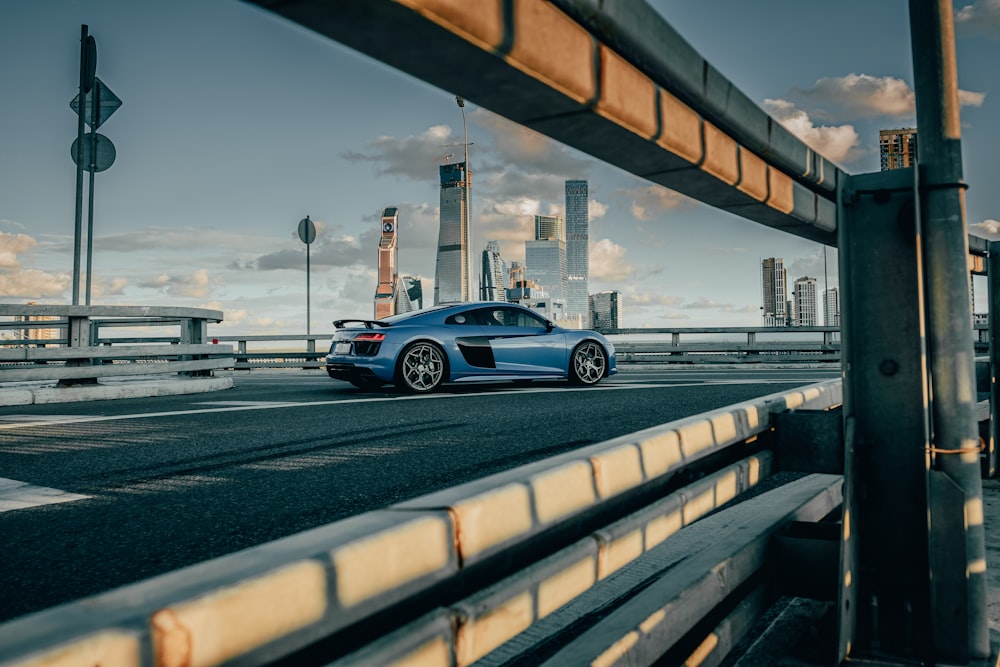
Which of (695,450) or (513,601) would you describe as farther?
(695,450)

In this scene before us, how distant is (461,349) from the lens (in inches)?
410

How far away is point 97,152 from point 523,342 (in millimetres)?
8862

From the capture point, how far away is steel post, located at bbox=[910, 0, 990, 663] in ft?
7.45

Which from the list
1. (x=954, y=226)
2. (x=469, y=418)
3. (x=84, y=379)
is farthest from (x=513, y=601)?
(x=84, y=379)

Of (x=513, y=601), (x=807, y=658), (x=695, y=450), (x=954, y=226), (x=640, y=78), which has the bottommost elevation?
(x=807, y=658)

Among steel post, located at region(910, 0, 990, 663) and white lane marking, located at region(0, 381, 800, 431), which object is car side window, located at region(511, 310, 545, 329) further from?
steel post, located at region(910, 0, 990, 663)

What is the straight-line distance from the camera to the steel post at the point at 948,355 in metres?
2.27

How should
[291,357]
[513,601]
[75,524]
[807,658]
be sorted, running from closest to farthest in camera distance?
[513,601] → [807,658] → [75,524] → [291,357]

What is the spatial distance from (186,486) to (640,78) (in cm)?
344

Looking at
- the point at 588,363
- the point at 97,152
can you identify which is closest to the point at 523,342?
the point at 588,363

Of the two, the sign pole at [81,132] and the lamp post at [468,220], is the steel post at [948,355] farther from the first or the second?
the lamp post at [468,220]

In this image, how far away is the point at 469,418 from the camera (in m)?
7.02

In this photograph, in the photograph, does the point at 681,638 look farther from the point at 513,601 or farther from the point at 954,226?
the point at 954,226

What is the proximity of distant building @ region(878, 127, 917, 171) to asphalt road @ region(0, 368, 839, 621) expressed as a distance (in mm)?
2671
